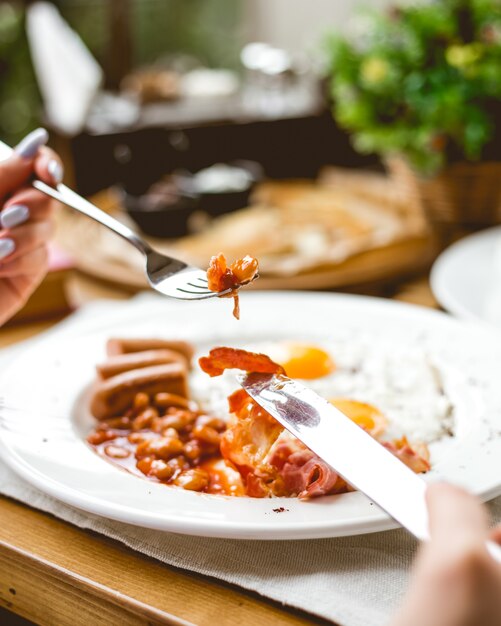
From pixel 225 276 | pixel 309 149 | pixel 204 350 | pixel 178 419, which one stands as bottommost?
pixel 309 149

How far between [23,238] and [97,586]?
0.78 meters

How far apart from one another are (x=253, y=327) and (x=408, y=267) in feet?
2.38

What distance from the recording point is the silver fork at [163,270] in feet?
3.95

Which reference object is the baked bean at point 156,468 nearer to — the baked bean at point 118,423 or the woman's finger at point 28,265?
the baked bean at point 118,423

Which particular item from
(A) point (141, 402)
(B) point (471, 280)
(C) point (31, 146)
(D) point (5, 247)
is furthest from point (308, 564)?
(B) point (471, 280)

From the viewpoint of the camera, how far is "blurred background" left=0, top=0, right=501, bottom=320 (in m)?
2.44

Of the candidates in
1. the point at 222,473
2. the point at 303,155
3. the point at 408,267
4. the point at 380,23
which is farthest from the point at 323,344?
the point at 303,155

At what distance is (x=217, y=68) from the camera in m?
6.66

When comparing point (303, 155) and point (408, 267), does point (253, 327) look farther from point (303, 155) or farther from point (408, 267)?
point (303, 155)

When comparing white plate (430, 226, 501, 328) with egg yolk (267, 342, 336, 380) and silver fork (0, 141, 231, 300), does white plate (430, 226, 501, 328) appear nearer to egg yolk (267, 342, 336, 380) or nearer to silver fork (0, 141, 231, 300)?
egg yolk (267, 342, 336, 380)

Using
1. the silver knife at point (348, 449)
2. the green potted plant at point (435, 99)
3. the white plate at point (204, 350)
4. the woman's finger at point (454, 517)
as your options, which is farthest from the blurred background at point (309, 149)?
the woman's finger at point (454, 517)

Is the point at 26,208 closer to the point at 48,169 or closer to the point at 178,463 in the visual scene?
the point at 48,169

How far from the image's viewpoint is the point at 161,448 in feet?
4.05

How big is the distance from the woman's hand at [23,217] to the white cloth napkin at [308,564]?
606mm
